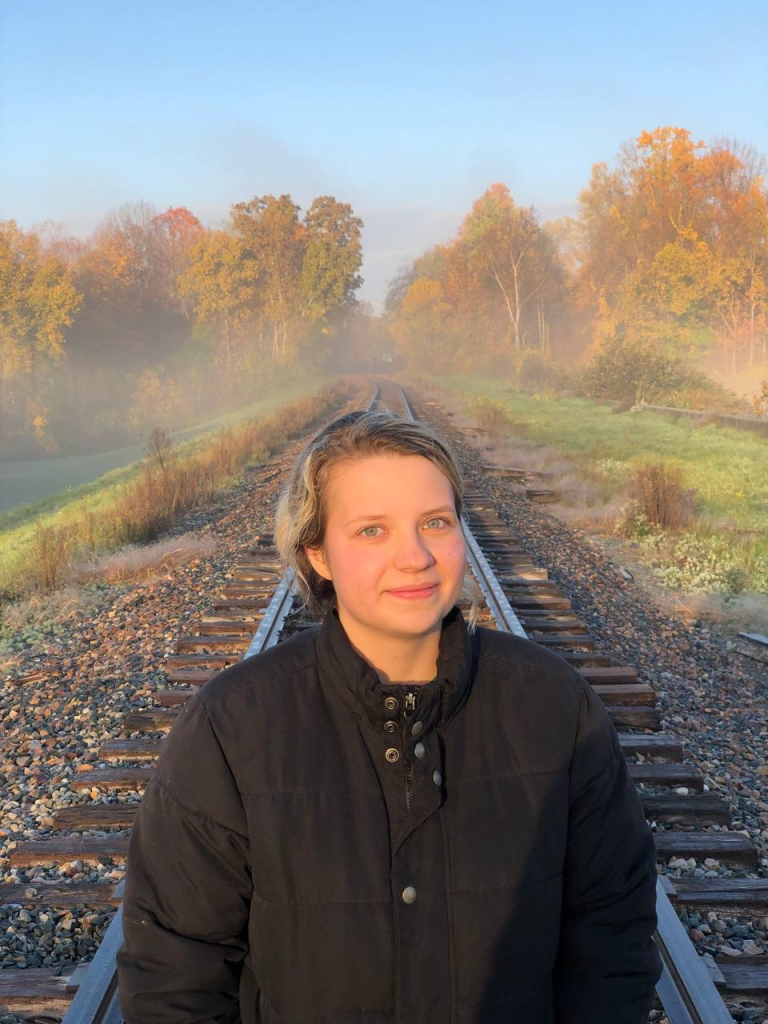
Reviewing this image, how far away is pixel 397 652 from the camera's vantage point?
1810 millimetres

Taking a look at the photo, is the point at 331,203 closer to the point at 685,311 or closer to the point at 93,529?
the point at 685,311

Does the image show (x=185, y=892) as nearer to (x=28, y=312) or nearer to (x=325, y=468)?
(x=325, y=468)

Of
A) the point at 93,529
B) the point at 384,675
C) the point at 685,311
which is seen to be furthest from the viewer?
the point at 685,311

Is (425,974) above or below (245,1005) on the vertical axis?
above

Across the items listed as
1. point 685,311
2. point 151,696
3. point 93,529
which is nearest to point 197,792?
point 151,696

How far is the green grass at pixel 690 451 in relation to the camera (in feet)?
33.8

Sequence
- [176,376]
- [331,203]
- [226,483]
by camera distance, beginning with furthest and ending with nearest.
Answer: [331,203], [176,376], [226,483]

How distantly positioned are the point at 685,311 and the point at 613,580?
1008 inches

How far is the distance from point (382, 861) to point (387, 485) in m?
0.73

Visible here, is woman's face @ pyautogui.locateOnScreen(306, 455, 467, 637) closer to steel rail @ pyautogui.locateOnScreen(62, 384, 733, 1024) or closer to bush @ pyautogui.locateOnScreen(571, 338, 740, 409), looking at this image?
steel rail @ pyautogui.locateOnScreen(62, 384, 733, 1024)

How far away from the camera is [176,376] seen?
142 feet

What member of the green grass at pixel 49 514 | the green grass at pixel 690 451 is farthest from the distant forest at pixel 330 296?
the green grass at pixel 49 514

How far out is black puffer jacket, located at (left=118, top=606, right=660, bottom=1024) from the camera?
158 centimetres

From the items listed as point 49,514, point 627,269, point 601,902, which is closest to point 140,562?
point 601,902
